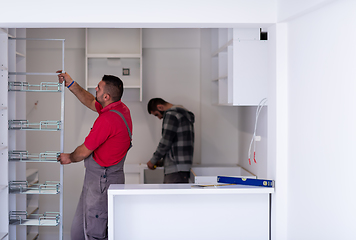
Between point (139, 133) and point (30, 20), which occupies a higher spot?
point (30, 20)

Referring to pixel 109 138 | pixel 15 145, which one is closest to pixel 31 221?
pixel 15 145

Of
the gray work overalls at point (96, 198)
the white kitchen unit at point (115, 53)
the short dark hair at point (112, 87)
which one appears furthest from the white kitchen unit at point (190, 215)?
the white kitchen unit at point (115, 53)

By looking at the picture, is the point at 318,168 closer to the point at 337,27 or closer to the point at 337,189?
the point at 337,189

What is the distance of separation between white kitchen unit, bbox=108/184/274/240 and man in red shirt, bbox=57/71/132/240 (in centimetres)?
49

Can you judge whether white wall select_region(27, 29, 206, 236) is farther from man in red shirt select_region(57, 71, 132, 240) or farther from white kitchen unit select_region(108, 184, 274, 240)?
white kitchen unit select_region(108, 184, 274, 240)

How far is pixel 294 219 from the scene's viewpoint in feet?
7.70

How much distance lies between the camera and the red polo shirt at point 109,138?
2.88 m

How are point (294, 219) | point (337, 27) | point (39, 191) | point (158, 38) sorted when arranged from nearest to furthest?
point (337, 27) → point (294, 219) → point (39, 191) → point (158, 38)

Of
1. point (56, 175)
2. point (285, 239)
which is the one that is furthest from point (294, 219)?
point (56, 175)

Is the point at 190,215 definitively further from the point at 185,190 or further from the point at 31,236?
the point at 31,236

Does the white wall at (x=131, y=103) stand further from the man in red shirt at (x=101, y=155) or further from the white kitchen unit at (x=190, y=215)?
the white kitchen unit at (x=190, y=215)

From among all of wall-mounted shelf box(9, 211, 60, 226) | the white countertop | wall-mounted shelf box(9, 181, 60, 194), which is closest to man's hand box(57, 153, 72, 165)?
wall-mounted shelf box(9, 181, 60, 194)

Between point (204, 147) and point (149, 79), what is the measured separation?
109 centimetres

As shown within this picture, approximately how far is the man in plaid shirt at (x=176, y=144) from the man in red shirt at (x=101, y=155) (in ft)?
2.48
